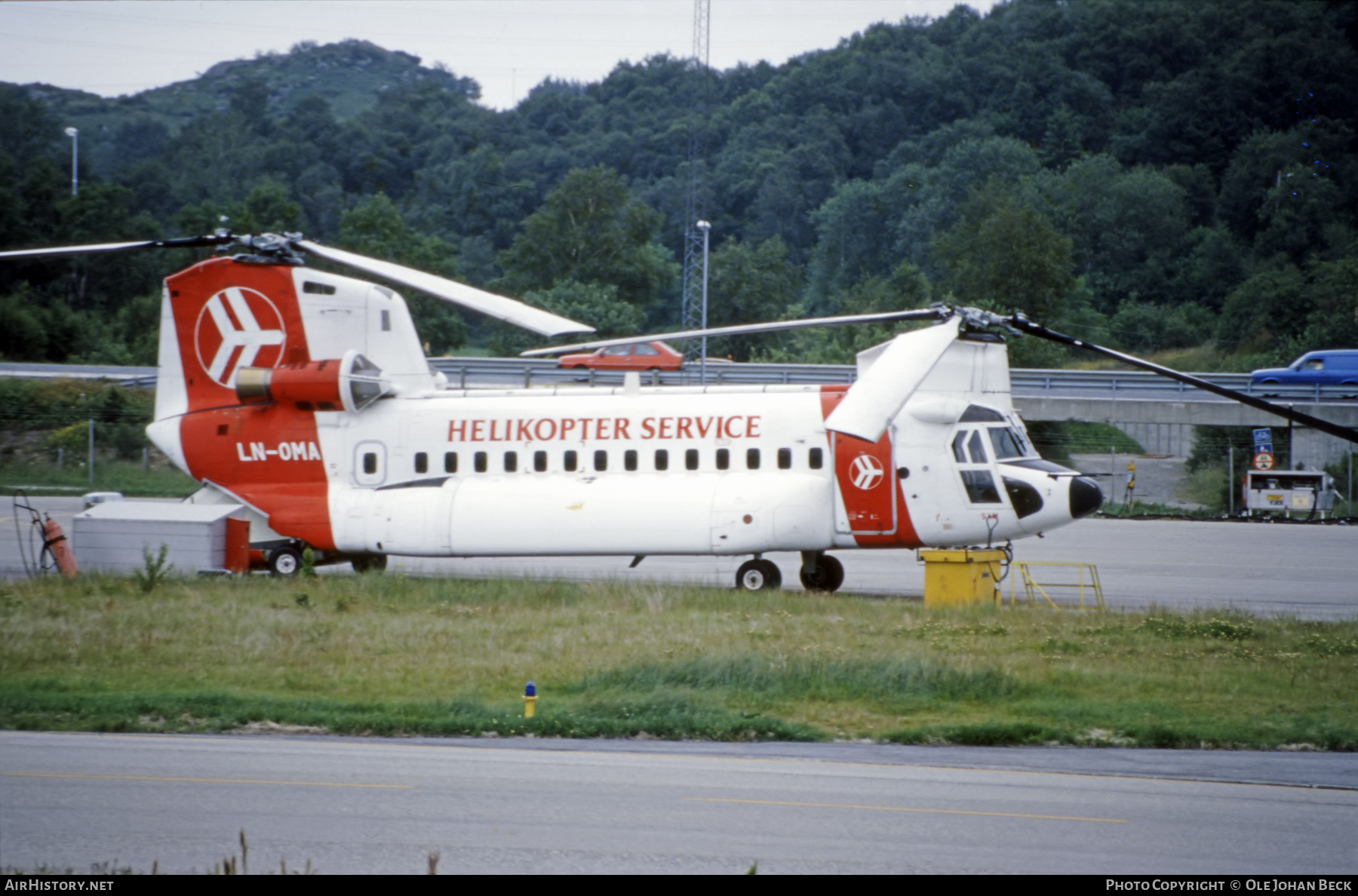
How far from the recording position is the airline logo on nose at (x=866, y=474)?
21.0m

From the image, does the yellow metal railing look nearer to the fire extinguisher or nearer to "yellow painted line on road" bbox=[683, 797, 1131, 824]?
"yellow painted line on road" bbox=[683, 797, 1131, 824]

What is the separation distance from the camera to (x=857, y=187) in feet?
309

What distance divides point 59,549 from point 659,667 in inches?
487

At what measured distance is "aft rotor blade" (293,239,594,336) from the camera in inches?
693

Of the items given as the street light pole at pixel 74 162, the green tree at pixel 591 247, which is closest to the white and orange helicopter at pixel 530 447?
the green tree at pixel 591 247

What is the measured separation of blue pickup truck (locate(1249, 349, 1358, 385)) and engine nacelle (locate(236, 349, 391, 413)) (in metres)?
33.6

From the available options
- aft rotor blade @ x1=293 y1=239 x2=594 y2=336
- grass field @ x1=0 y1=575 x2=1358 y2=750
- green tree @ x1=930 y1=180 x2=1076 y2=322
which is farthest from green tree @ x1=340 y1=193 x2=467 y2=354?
grass field @ x1=0 y1=575 x2=1358 y2=750

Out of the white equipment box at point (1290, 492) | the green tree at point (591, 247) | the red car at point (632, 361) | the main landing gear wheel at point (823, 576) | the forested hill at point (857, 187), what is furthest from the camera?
the green tree at point (591, 247)

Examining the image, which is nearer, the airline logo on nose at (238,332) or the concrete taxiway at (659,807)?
the concrete taxiway at (659,807)

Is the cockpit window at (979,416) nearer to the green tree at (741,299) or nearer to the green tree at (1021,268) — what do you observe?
the green tree at (1021,268)

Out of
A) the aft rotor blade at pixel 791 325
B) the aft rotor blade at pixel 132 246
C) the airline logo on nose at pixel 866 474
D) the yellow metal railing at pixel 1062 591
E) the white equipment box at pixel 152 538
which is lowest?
the yellow metal railing at pixel 1062 591

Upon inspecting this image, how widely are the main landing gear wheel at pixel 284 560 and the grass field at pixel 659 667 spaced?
1.74m

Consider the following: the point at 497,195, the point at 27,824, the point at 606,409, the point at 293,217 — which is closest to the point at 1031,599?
the point at 606,409

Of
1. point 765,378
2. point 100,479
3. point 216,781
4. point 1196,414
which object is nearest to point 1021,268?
point 765,378
